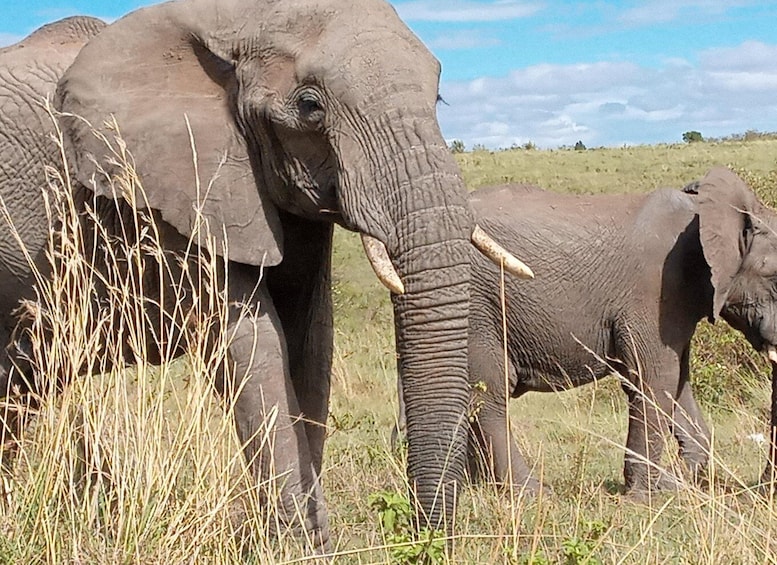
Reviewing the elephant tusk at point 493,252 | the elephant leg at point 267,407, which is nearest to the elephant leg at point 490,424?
the elephant leg at point 267,407

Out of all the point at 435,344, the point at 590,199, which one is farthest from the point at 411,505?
the point at 590,199

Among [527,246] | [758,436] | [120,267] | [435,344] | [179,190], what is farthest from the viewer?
[527,246]

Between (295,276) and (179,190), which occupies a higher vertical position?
(179,190)

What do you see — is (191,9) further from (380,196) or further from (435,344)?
(435,344)

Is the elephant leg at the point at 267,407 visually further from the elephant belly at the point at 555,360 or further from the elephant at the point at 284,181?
the elephant belly at the point at 555,360

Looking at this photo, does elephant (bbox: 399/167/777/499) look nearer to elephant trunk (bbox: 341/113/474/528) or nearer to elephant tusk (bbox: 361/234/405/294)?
elephant trunk (bbox: 341/113/474/528)

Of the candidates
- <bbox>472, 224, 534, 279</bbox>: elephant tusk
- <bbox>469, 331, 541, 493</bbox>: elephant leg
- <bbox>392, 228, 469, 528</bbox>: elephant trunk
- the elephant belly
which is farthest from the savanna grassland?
<bbox>472, 224, 534, 279</bbox>: elephant tusk

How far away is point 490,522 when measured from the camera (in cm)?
569

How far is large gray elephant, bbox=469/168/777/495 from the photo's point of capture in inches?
320

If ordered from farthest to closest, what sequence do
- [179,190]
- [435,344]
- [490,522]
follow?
1. [490,522]
2. [179,190]
3. [435,344]

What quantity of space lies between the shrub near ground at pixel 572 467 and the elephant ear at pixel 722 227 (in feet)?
2.65

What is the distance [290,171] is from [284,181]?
6 centimetres

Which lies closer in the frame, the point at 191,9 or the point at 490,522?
the point at 191,9

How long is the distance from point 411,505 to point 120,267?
1.57 m
